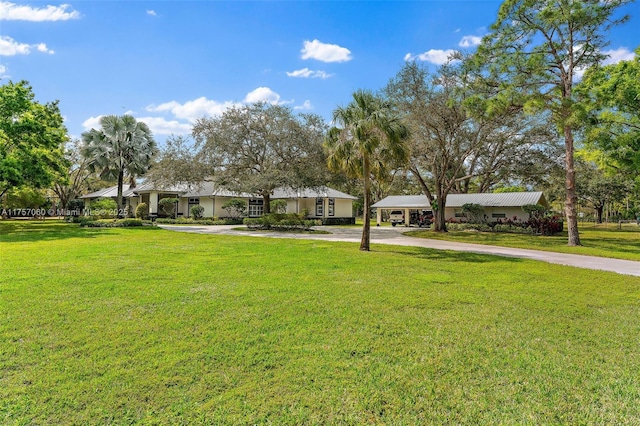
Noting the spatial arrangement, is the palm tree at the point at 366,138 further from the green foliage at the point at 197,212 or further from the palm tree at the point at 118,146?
the green foliage at the point at 197,212

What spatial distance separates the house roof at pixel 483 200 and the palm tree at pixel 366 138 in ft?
68.2

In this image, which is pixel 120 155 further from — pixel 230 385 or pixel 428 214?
pixel 230 385

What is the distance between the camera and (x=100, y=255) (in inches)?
422

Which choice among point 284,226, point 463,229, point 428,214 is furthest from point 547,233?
point 284,226

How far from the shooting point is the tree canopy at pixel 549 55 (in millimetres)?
16328

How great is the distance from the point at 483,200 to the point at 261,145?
779 inches

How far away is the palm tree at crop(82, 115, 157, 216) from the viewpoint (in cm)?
2900

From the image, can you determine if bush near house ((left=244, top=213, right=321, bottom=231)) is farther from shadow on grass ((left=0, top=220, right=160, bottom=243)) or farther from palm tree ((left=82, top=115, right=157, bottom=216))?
palm tree ((left=82, top=115, right=157, bottom=216))

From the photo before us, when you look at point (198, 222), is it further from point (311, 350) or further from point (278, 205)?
point (311, 350)

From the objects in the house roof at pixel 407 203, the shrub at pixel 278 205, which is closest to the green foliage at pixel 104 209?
the shrub at pixel 278 205

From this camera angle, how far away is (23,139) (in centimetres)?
2038


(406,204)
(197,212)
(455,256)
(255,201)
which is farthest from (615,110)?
(197,212)

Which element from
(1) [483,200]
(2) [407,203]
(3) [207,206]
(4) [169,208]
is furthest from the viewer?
(4) [169,208]

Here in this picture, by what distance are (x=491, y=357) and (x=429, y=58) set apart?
68.6 ft
